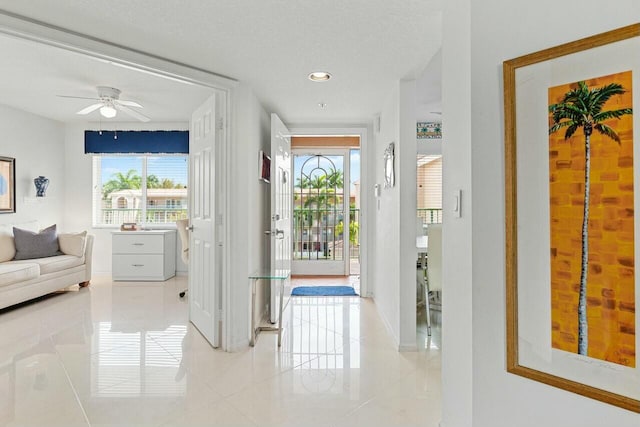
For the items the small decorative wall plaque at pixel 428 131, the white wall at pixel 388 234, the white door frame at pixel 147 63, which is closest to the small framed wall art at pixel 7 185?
the white door frame at pixel 147 63

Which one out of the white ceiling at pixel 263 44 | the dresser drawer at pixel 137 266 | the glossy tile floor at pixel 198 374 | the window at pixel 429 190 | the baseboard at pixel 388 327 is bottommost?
the glossy tile floor at pixel 198 374

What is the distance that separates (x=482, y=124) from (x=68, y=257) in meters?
4.99

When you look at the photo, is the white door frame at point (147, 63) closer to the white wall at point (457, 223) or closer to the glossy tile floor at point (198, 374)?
the glossy tile floor at point (198, 374)

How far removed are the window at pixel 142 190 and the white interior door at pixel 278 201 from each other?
2.40 m

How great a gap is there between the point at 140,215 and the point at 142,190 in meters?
0.40

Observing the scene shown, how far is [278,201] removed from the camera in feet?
11.6

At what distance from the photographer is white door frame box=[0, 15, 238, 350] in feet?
6.18

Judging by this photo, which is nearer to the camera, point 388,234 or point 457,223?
point 457,223

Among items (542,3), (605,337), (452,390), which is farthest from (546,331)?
(542,3)

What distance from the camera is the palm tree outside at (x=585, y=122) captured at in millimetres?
1097

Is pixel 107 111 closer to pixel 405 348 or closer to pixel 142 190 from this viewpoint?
pixel 142 190

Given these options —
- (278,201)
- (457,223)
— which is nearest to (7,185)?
(278,201)

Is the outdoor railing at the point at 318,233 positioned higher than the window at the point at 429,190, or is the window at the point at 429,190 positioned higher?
the window at the point at 429,190

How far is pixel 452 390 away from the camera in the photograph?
1593mm
